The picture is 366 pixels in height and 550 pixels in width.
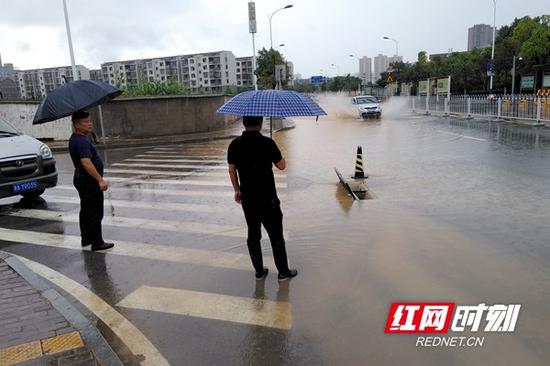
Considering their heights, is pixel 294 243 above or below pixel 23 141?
below

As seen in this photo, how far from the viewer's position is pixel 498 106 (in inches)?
946

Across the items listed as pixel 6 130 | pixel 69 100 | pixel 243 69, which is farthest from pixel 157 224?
pixel 243 69

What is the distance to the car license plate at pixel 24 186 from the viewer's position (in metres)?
8.09

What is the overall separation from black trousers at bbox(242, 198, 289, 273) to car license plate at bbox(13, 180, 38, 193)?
5334 millimetres

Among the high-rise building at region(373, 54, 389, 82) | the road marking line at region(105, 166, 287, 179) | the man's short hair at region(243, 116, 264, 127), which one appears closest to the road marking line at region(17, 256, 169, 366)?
the man's short hair at region(243, 116, 264, 127)

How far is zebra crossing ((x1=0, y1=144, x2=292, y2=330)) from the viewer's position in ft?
14.5

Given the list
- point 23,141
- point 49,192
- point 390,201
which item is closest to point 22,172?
point 23,141

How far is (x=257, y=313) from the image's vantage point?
426cm

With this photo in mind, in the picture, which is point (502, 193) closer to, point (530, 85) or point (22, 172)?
point (22, 172)

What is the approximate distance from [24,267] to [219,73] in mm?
138193

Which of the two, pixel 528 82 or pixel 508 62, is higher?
pixel 508 62

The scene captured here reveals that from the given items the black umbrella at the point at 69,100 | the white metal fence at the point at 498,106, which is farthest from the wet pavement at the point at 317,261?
the white metal fence at the point at 498,106

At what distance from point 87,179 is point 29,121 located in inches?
685

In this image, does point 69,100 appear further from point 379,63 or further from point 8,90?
point 379,63
